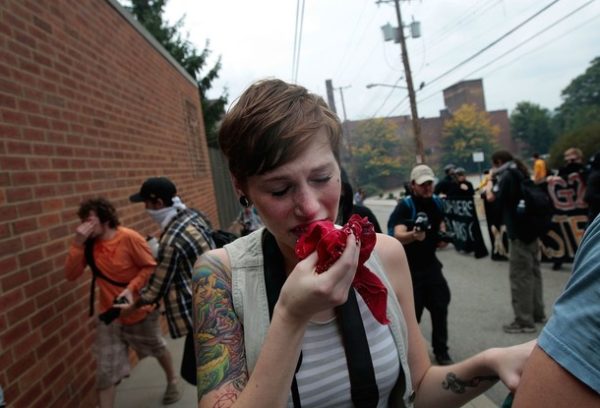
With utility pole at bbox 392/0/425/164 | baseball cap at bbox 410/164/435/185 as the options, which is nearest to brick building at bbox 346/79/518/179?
utility pole at bbox 392/0/425/164

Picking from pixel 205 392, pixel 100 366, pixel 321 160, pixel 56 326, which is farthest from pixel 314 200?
pixel 100 366

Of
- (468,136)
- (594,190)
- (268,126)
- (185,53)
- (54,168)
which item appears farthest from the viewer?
(468,136)

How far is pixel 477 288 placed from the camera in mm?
7152

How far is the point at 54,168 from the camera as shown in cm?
343

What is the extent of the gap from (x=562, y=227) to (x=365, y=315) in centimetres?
756

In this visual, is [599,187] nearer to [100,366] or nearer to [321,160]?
[321,160]

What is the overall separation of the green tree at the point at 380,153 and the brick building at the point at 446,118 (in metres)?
1.96

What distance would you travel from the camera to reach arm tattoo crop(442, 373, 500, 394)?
1322 mm

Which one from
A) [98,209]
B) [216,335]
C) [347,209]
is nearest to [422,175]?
[347,209]

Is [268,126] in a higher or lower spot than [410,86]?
lower

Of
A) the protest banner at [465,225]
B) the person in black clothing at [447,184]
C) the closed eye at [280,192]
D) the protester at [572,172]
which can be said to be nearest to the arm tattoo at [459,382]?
the closed eye at [280,192]

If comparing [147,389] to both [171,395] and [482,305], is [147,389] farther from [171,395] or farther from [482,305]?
[482,305]

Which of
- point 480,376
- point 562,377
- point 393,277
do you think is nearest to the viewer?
point 562,377

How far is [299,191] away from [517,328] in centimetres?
497
